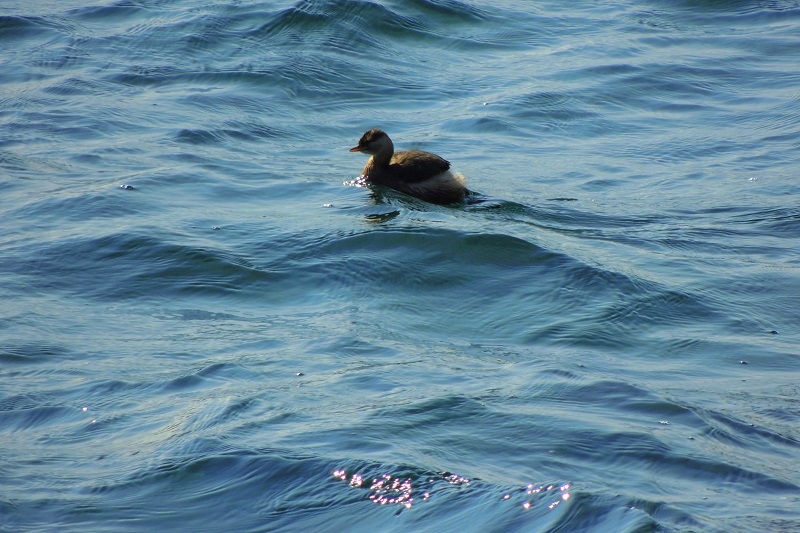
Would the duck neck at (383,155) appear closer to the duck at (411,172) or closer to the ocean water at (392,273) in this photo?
the duck at (411,172)

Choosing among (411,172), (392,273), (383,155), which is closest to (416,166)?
(411,172)

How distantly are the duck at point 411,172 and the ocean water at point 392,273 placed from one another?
5.2 inches

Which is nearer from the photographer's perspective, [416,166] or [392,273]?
[392,273]

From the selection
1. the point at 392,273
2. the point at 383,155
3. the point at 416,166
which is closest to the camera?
the point at 392,273

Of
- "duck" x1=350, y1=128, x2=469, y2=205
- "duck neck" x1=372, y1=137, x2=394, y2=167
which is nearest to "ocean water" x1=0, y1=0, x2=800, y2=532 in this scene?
"duck" x1=350, y1=128, x2=469, y2=205

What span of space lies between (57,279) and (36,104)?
465 centimetres

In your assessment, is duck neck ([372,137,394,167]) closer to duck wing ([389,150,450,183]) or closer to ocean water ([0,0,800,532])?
duck wing ([389,150,450,183])

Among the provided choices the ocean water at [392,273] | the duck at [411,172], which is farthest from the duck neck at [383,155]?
the ocean water at [392,273]

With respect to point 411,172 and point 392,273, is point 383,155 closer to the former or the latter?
point 411,172

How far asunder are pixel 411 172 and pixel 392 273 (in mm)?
2234

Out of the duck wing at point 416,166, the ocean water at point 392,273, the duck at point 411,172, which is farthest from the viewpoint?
the duck wing at point 416,166

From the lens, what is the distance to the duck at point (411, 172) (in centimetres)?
980

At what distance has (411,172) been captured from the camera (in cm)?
1005

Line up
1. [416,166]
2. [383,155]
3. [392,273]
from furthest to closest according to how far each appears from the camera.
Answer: [383,155] < [416,166] < [392,273]
